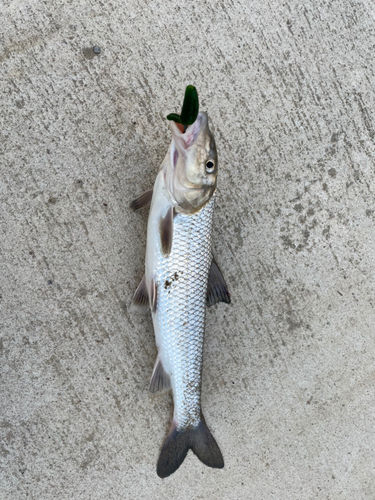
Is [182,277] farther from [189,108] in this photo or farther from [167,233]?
[189,108]

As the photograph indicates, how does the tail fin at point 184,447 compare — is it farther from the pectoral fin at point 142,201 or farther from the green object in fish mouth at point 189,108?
the green object in fish mouth at point 189,108

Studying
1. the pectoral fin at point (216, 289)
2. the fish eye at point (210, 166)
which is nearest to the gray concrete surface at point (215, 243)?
the pectoral fin at point (216, 289)

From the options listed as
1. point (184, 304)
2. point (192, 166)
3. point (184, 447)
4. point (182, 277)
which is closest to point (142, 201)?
point (192, 166)

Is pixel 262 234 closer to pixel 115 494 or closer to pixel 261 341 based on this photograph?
pixel 261 341

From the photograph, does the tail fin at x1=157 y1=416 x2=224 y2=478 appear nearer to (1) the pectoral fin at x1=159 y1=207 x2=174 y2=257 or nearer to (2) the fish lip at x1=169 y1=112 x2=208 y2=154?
(1) the pectoral fin at x1=159 y1=207 x2=174 y2=257

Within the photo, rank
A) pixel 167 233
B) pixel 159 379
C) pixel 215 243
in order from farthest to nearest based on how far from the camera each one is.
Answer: pixel 215 243
pixel 159 379
pixel 167 233

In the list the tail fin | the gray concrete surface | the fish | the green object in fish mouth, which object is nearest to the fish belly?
the fish

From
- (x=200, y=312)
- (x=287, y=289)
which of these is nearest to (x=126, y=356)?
(x=200, y=312)

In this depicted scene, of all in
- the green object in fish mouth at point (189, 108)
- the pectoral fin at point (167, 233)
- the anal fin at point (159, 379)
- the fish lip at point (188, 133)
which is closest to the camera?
the green object in fish mouth at point (189, 108)
